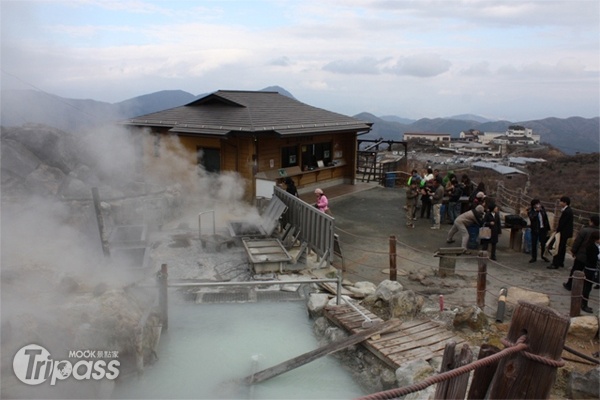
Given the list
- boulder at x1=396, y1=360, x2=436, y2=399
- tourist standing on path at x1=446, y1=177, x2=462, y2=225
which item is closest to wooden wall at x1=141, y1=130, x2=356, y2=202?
tourist standing on path at x1=446, y1=177, x2=462, y2=225

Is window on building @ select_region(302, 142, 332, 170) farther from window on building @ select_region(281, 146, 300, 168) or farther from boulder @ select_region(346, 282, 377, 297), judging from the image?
boulder @ select_region(346, 282, 377, 297)

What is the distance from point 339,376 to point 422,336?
54.2 inches

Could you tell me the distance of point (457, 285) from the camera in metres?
8.97

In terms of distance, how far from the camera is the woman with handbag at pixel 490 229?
10.3 m

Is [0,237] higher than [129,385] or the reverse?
higher

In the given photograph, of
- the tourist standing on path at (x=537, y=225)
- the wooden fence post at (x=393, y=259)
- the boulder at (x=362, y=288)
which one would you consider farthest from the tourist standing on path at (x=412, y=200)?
the boulder at (x=362, y=288)

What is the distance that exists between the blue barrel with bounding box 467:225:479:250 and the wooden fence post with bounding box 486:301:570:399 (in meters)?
9.34

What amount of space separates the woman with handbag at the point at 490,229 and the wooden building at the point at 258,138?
650 centimetres

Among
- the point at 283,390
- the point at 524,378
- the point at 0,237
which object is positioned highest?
the point at 524,378

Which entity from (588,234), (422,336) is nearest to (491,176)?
(588,234)

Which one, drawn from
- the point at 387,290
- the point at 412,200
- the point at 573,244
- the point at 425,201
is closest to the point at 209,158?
the point at 412,200

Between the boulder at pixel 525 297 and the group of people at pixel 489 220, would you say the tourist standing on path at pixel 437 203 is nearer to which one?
the group of people at pixel 489 220

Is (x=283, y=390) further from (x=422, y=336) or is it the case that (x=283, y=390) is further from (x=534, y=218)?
(x=534, y=218)

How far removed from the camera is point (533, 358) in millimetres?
2232
